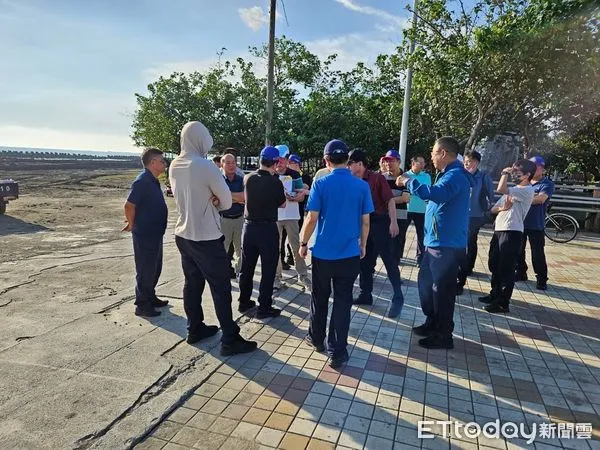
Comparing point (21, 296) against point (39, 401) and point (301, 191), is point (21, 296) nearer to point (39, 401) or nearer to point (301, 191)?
point (39, 401)

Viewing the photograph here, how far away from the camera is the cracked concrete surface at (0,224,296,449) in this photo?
2.64 m

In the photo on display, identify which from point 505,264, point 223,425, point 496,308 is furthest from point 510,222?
point 223,425

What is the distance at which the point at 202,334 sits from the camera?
396 cm

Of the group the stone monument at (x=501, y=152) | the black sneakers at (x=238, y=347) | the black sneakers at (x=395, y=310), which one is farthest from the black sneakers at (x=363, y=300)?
the stone monument at (x=501, y=152)

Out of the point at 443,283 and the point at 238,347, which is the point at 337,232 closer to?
the point at 443,283

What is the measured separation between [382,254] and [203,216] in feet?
7.53

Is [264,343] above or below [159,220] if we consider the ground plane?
below

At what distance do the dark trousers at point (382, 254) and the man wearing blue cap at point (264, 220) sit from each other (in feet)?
3.99

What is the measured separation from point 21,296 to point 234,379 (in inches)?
133

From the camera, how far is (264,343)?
3926mm

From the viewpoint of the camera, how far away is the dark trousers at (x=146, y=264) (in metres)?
4.48

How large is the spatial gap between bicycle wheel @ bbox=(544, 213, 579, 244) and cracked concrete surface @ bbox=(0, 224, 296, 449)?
351 inches

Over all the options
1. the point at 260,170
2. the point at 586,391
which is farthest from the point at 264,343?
the point at 586,391

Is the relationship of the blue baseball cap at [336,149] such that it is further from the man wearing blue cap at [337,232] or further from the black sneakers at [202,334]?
the black sneakers at [202,334]
